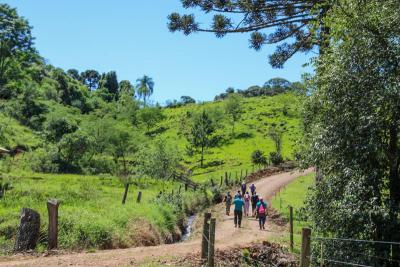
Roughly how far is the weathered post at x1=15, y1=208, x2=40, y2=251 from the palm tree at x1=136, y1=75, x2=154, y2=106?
113730 millimetres

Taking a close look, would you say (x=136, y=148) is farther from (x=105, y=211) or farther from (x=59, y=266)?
(x=59, y=266)

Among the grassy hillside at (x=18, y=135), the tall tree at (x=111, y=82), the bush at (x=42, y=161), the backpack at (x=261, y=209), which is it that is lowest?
the backpack at (x=261, y=209)

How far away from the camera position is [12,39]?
2933 inches

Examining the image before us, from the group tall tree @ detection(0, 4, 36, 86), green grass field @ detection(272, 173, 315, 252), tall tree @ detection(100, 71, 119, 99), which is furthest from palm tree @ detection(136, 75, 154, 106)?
green grass field @ detection(272, 173, 315, 252)

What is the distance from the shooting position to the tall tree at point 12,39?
70438 millimetres

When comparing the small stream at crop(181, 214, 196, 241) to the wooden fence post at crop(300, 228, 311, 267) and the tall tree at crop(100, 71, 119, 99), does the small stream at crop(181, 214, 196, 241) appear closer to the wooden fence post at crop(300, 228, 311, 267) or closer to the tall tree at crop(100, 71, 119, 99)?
the wooden fence post at crop(300, 228, 311, 267)

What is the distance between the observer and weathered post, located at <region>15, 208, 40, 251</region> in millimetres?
15344

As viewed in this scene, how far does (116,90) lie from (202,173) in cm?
8406

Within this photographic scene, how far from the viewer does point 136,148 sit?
6031 centimetres

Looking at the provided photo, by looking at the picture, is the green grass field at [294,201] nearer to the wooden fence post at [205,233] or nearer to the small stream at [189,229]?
the small stream at [189,229]

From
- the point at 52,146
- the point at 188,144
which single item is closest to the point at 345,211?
the point at 52,146

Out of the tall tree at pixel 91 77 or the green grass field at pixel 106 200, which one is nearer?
the green grass field at pixel 106 200

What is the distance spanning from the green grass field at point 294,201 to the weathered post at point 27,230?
980cm

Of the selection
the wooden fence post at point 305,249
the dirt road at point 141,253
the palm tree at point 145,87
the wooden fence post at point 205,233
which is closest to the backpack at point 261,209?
the dirt road at point 141,253
